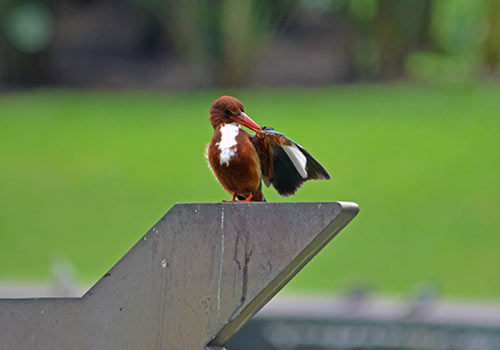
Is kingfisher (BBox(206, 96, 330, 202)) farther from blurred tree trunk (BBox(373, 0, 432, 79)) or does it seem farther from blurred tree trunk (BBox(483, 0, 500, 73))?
blurred tree trunk (BBox(373, 0, 432, 79))

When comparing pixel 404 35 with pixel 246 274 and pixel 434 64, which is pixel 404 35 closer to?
pixel 434 64

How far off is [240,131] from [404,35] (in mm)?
12453

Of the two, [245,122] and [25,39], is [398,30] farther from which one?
[245,122]

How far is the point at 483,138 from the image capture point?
1242 centimetres

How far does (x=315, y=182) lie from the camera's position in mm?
11430

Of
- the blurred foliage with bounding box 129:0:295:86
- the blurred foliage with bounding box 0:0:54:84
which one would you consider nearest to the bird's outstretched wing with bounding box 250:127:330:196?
the blurred foliage with bounding box 129:0:295:86

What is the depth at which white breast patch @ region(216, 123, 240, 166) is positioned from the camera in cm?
326

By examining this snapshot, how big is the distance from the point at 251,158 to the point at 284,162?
0.17 meters

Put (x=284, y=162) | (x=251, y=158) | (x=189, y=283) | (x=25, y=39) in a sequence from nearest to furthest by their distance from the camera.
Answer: (x=189, y=283) → (x=251, y=158) → (x=284, y=162) → (x=25, y=39)

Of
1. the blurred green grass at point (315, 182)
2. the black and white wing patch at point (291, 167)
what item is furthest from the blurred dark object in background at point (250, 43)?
the black and white wing patch at point (291, 167)

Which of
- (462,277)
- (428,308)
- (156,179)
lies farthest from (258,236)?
(156,179)

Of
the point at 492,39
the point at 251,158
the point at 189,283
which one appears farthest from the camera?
the point at 492,39

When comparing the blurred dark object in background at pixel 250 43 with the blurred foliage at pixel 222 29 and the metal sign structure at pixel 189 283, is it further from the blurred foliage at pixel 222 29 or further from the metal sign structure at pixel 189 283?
the metal sign structure at pixel 189 283

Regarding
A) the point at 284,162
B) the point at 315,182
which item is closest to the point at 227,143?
the point at 284,162
